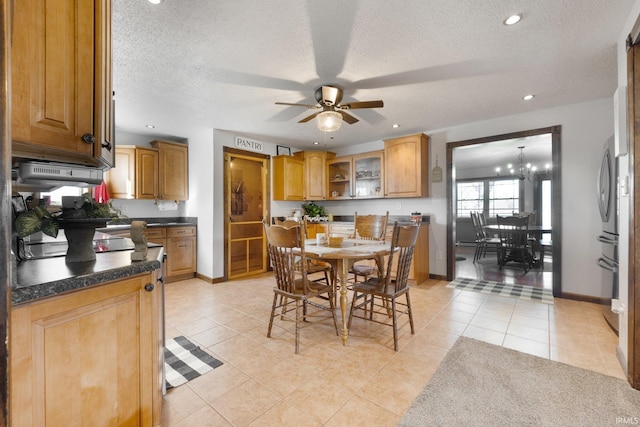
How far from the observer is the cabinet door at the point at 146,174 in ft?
14.1

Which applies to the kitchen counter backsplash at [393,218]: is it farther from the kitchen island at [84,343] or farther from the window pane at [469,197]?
the window pane at [469,197]

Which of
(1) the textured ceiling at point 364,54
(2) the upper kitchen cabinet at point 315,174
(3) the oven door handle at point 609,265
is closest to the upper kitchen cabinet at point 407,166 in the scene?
(1) the textured ceiling at point 364,54

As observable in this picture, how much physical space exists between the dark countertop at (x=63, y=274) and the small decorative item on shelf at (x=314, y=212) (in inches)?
168

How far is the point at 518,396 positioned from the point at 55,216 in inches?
107

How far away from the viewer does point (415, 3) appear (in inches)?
68.0

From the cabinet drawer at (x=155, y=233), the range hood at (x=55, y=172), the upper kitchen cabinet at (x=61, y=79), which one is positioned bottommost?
the cabinet drawer at (x=155, y=233)

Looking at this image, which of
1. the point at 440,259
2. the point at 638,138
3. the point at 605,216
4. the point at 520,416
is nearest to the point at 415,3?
the point at 638,138

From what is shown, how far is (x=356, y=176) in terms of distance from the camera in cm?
524

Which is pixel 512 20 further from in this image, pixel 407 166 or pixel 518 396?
pixel 407 166

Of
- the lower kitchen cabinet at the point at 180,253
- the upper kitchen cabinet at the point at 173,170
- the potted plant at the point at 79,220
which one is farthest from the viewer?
the upper kitchen cabinet at the point at 173,170

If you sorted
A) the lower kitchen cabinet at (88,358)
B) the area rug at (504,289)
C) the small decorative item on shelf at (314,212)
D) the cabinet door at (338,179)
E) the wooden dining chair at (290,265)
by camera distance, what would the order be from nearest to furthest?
the lower kitchen cabinet at (88,358), the wooden dining chair at (290,265), the area rug at (504,289), the cabinet door at (338,179), the small decorative item on shelf at (314,212)

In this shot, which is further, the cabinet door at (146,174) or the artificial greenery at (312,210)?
the artificial greenery at (312,210)

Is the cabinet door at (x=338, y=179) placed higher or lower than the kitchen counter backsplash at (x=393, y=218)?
higher

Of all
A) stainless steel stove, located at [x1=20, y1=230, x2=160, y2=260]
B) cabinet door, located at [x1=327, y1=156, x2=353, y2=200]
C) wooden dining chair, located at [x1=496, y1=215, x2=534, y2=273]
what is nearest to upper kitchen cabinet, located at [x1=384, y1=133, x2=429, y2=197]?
cabinet door, located at [x1=327, y1=156, x2=353, y2=200]
